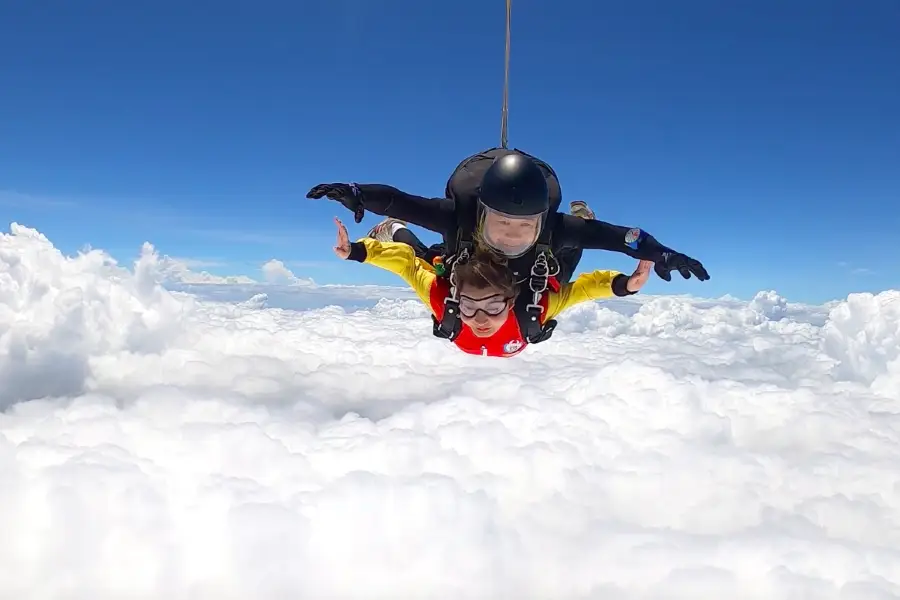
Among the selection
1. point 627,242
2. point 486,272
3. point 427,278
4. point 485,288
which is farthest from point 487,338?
point 627,242

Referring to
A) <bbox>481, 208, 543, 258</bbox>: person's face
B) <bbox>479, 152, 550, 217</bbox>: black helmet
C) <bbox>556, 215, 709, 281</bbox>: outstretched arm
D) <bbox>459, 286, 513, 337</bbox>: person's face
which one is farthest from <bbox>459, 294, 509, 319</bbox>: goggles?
<bbox>479, 152, 550, 217</bbox>: black helmet

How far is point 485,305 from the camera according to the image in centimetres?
422

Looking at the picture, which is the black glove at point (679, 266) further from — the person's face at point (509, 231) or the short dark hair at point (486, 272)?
the short dark hair at point (486, 272)

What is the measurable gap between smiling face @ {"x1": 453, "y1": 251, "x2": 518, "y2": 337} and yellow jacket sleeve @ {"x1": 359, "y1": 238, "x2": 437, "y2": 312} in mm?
620

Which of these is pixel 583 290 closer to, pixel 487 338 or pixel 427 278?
pixel 487 338

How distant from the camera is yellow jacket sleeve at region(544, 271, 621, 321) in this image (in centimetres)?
484

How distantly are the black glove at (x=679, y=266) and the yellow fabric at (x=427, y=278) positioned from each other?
76cm

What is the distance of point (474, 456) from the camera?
7165 inches

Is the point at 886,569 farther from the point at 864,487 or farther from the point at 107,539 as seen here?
the point at 107,539

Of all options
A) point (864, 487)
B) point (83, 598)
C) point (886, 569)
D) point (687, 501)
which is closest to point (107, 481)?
point (83, 598)

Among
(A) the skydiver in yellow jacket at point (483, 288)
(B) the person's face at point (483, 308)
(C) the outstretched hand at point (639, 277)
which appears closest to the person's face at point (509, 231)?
(A) the skydiver in yellow jacket at point (483, 288)

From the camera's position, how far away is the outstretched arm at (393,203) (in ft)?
11.3

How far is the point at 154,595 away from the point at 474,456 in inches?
4732

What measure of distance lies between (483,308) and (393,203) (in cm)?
113
